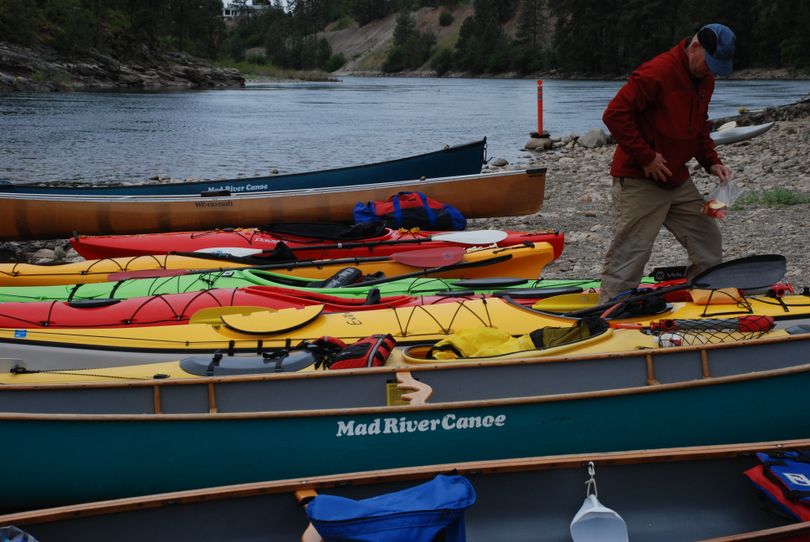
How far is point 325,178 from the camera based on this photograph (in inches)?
457

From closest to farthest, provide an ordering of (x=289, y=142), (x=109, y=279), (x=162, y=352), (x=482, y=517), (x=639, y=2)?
(x=482, y=517)
(x=162, y=352)
(x=109, y=279)
(x=289, y=142)
(x=639, y=2)

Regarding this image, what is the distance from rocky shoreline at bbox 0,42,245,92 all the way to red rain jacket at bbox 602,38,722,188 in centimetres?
4443

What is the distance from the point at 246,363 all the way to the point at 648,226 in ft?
8.60

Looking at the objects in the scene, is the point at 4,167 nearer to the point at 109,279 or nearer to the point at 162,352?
the point at 109,279

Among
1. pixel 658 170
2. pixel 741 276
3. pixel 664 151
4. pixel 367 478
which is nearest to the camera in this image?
pixel 367 478

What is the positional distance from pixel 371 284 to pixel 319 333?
1553 millimetres

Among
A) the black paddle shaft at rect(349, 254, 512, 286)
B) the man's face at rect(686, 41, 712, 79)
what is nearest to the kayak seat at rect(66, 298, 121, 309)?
the black paddle shaft at rect(349, 254, 512, 286)

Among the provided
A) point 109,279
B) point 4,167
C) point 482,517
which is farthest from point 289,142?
point 482,517

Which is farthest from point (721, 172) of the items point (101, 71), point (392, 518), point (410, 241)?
point (101, 71)

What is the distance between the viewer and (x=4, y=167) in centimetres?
1856

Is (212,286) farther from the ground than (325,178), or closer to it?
closer to it

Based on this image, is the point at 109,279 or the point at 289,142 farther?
the point at 289,142

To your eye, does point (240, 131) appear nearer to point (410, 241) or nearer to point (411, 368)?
point (410, 241)

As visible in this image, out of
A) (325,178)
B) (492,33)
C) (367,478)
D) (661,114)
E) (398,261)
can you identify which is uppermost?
(492,33)
